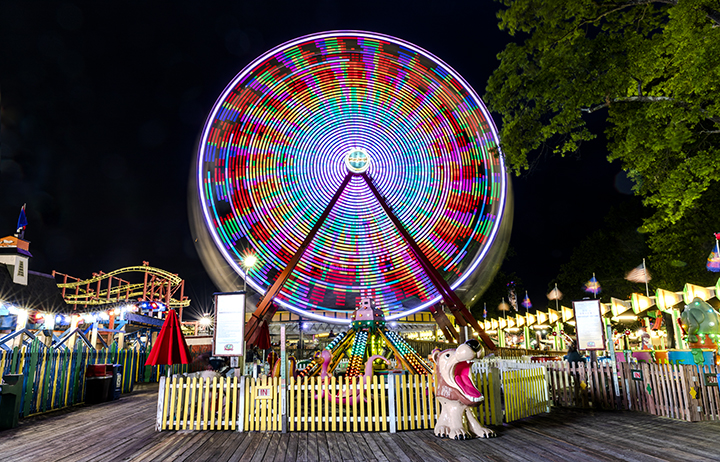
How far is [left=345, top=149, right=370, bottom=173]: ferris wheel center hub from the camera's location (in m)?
17.8

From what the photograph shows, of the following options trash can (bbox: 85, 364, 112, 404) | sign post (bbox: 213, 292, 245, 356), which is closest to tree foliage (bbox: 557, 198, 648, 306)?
sign post (bbox: 213, 292, 245, 356)

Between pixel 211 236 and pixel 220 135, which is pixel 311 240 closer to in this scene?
pixel 211 236

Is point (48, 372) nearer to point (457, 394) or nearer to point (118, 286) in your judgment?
point (457, 394)

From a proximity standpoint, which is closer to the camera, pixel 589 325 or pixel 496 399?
pixel 496 399

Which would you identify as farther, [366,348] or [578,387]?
[366,348]

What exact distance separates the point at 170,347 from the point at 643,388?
26.1 feet

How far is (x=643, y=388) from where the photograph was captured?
789 cm

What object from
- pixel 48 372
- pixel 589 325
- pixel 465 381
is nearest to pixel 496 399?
pixel 465 381

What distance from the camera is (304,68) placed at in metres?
17.2

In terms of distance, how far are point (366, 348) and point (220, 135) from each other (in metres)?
9.47

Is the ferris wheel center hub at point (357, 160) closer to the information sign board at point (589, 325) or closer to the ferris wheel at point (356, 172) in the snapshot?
the ferris wheel at point (356, 172)

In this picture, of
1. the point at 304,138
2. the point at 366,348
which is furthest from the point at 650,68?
the point at 304,138

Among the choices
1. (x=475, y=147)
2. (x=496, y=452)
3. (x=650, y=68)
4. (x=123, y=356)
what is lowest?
(x=496, y=452)

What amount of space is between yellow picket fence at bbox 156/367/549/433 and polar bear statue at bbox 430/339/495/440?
0.50 metres
